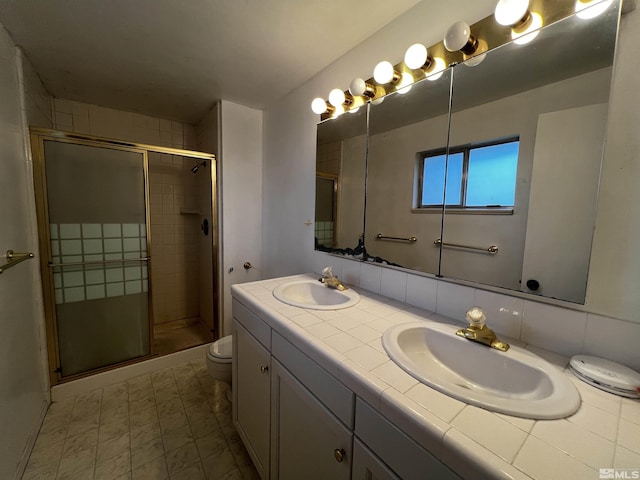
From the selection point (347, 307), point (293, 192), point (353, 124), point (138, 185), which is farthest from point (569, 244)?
point (138, 185)

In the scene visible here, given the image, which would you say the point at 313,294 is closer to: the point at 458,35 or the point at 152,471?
the point at 152,471

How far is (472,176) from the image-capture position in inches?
39.4

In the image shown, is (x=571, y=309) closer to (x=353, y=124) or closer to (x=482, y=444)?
(x=482, y=444)

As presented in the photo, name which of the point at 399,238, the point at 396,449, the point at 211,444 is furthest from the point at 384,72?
the point at 211,444

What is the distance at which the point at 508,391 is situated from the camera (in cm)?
74

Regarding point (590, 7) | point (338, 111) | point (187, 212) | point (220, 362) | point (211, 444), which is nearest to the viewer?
point (590, 7)

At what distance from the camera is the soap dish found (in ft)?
1.97

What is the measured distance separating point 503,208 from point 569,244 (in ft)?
0.70

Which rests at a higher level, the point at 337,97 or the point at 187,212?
the point at 337,97

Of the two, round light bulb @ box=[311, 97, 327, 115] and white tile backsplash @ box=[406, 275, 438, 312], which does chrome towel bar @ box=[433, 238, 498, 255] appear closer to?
white tile backsplash @ box=[406, 275, 438, 312]

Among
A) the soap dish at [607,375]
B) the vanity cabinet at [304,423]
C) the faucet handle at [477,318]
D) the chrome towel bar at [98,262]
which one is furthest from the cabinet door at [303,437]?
the chrome towel bar at [98,262]

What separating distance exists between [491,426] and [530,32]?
1.15 m

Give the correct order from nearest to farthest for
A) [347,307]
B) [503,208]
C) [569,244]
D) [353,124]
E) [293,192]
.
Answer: [569,244] < [503,208] < [347,307] < [353,124] < [293,192]

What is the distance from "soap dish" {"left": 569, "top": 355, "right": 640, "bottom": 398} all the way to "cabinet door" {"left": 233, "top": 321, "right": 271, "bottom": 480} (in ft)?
3.22
